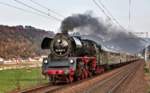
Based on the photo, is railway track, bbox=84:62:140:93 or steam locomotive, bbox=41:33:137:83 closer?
railway track, bbox=84:62:140:93

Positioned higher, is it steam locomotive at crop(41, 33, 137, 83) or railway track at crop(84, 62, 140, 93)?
steam locomotive at crop(41, 33, 137, 83)

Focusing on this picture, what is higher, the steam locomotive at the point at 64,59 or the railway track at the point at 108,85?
the steam locomotive at the point at 64,59

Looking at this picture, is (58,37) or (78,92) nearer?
(78,92)

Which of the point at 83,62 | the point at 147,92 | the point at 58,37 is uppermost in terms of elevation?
the point at 58,37

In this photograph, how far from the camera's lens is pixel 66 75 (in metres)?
29.6

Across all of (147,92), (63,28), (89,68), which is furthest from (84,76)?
(147,92)

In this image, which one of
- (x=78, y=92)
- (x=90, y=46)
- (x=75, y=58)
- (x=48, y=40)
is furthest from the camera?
(x=90, y=46)

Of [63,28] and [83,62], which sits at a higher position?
[63,28]

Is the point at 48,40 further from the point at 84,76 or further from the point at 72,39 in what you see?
the point at 84,76

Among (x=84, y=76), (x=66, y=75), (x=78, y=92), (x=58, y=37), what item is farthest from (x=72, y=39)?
(x=78, y=92)

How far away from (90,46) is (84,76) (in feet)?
12.6

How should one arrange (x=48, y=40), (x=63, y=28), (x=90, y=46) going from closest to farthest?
1. (x=48, y=40)
2. (x=63, y=28)
3. (x=90, y=46)

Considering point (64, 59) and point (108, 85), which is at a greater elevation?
point (64, 59)

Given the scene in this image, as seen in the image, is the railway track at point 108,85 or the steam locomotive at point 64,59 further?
the steam locomotive at point 64,59
